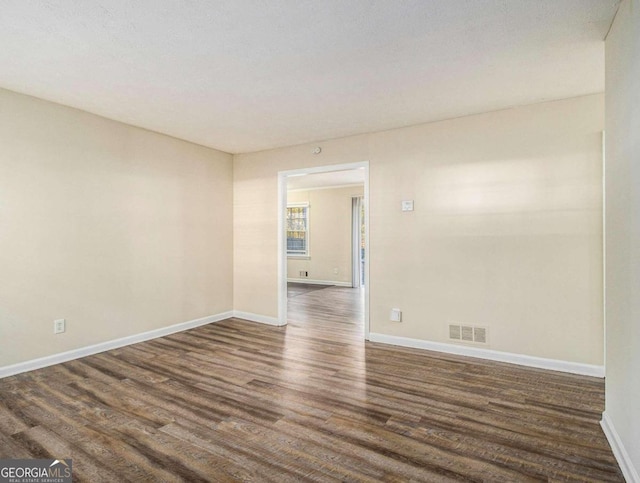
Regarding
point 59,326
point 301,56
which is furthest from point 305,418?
point 59,326

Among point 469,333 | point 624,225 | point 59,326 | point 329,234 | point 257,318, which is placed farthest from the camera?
point 329,234

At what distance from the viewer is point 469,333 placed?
3629 mm

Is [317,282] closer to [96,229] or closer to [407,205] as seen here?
[407,205]

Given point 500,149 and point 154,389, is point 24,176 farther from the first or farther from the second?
point 500,149

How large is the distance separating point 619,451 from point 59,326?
4400 millimetres

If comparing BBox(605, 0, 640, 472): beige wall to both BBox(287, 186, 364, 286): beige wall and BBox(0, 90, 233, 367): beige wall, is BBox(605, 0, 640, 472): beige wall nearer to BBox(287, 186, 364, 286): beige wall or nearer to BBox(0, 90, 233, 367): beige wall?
BBox(0, 90, 233, 367): beige wall

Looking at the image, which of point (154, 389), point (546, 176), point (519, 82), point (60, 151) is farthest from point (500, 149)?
point (60, 151)

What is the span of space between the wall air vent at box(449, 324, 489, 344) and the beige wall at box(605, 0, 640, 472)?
4.39ft

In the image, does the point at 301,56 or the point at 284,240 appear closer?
the point at 301,56

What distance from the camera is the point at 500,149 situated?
3.47m

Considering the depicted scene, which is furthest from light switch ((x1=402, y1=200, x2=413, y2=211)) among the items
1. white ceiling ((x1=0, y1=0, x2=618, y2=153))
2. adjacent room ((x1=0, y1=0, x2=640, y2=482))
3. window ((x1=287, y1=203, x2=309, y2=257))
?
window ((x1=287, y1=203, x2=309, y2=257))

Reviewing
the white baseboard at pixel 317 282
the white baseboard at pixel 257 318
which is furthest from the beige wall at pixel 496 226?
the white baseboard at pixel 317 282

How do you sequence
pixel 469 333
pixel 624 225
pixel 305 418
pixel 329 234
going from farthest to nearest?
pixel 329 234 < pixel 469 333 < pixel 305 418 < pixel 624 225

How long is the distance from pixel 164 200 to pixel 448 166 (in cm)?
336
